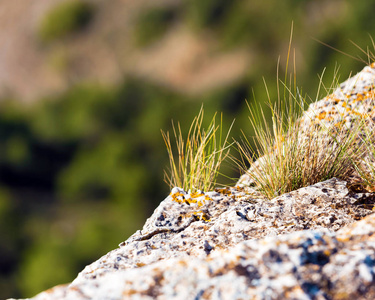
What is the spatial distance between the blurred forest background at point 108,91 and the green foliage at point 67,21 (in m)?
0.15

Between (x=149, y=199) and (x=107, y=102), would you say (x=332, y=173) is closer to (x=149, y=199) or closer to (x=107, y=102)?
(x=149, y=199)

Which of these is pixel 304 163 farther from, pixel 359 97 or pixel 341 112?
pixel 359 97

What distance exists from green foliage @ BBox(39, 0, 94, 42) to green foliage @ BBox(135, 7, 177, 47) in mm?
7395

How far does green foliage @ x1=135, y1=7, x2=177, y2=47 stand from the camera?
2207 inches

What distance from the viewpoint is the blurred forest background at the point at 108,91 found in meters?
39.8

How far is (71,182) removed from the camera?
1833 inches

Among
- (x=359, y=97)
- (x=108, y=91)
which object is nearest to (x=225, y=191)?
(x=359, y=97)

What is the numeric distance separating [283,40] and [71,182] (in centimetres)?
2439

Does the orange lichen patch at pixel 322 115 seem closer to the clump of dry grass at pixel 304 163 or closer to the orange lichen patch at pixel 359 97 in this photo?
the orange lichen patch at pixel 359 97

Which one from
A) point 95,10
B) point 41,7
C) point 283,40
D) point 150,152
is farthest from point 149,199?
point 41,7

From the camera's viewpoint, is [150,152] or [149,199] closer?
[149,199]

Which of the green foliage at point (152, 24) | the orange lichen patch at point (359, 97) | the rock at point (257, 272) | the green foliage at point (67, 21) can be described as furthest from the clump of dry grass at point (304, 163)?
the green foliage at point (67, 21)

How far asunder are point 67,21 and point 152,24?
12377mm

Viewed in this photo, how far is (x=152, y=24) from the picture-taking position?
56.9 m
